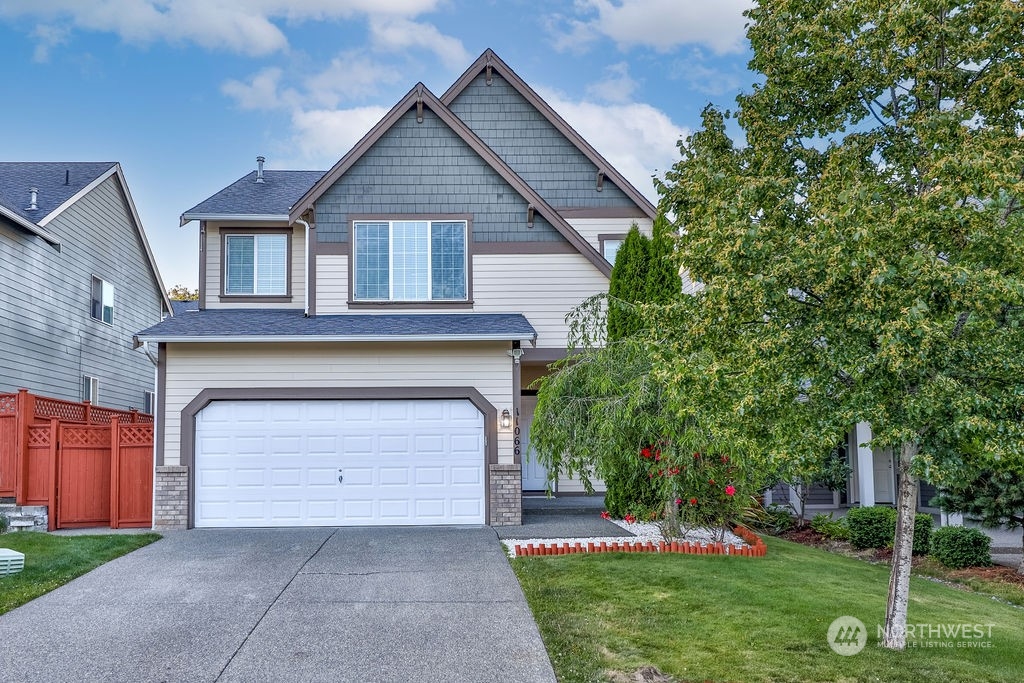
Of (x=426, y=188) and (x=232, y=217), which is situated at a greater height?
(x=426, y=188)

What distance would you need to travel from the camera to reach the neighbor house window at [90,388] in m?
19.6

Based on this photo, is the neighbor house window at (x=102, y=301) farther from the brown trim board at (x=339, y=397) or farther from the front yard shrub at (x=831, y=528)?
the front yard shrub at (x=831, y=528)

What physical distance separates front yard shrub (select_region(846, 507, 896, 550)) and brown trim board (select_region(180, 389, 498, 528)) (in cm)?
614

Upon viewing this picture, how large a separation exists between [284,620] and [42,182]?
53.3ft

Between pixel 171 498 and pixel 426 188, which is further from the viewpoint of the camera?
pixel 426 188

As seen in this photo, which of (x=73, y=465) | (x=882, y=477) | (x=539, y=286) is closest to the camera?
(x=73, y=465)

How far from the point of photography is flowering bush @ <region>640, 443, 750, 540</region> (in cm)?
1147

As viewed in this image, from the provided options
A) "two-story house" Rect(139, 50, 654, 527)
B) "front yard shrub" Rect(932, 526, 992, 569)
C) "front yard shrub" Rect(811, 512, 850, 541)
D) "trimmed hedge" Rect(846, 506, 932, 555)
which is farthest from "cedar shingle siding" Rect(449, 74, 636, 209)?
"front yard shrub" Rect(932, 526, 992, 569)

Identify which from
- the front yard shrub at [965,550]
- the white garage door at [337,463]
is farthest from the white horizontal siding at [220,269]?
the front yard shrub at [965,550]

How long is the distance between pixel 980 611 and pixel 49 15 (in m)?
22.7

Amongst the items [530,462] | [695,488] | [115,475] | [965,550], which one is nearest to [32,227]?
[115,475]

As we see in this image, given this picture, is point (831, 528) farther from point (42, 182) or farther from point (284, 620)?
point (42, 182)

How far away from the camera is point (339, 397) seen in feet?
46.9

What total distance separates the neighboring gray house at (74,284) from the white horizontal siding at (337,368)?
4.55 metres
